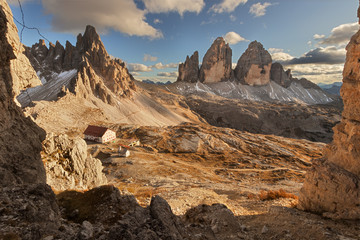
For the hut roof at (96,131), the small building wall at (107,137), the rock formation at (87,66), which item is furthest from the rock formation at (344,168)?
the rock formation at (87,66)

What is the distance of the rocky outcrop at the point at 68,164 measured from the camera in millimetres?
14383

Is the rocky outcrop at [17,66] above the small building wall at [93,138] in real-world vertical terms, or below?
above

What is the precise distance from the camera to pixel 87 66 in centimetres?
9556

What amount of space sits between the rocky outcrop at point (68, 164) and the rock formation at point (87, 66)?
249ft

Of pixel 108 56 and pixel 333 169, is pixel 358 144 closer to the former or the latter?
pixel 333 169

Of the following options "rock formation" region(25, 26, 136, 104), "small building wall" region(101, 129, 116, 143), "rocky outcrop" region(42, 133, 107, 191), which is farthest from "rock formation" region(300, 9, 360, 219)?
"rock formation" region(25, 26, 136, 104)

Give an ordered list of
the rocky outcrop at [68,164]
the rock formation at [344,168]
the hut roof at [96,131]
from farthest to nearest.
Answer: the hut roof at [96,131] < the rocky outcrop at [68,164] < the rock formation at [344,168]

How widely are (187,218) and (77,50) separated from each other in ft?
490

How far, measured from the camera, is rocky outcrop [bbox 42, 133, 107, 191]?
14.4 m

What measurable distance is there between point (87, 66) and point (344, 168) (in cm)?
10821

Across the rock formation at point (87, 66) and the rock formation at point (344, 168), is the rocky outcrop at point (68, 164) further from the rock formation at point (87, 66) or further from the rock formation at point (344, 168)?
the rock formation at point (87, 66)

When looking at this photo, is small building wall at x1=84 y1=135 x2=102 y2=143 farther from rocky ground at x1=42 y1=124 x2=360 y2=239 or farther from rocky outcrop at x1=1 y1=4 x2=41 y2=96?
rocky outcrop at x1=1 y1=4 x2=41 y2=96

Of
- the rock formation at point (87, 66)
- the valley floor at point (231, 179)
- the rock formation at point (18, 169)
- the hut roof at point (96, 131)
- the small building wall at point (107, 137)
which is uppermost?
the rock formation at point (87, 66)

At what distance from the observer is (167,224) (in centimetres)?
685
